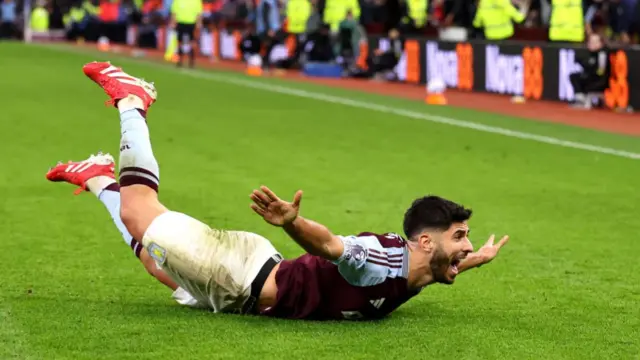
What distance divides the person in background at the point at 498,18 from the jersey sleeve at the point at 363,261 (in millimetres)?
18689

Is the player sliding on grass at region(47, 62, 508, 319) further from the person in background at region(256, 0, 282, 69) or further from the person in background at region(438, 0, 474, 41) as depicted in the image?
the person in background at region(256, 0, 282, 69)

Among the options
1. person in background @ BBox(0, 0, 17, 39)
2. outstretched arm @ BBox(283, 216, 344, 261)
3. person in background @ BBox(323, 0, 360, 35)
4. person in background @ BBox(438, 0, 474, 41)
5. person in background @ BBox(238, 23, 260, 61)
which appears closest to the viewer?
outstretched arm @ BBox(283, 216, 344, 261)

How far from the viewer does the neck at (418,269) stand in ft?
20.2

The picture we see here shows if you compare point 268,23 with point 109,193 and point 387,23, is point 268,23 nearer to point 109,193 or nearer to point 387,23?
point 387,23

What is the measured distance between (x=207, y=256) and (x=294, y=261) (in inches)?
16.6

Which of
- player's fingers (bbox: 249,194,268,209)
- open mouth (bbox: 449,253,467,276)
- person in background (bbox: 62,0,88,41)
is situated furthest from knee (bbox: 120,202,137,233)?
person in background (bbox: 62,0,88,41)

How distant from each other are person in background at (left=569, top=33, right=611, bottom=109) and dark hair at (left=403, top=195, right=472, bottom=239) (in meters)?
14.1

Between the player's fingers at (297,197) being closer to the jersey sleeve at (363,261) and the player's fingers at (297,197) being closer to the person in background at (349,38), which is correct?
the jersey sleeve at (363,261)

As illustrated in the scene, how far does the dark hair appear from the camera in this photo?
613 centimetres

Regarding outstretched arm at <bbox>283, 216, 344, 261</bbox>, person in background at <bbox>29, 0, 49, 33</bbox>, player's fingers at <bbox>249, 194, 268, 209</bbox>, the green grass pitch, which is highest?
person in background at <bbox>29, 0, 49, 33</bbox>

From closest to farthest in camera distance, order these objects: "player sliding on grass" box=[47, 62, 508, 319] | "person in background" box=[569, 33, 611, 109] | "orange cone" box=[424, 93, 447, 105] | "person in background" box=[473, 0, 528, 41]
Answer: "player sliding on grass" box=[47, 62, 508, 319]
"person in background" box=[569, 33, 611, 109]
"orange cone" box=[424, 93, 447, 105]
"person in background" box=[473, 0, 528, 41]

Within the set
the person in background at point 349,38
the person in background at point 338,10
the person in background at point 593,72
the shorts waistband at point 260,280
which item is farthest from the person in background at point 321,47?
the shorts waistband at point 260,280

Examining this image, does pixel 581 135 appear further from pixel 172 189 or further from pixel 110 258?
pixel 110 258

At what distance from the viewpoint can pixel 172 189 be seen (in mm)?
11766
